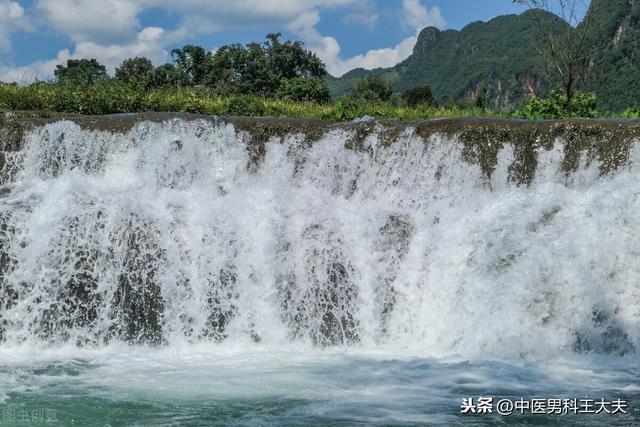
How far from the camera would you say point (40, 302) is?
8.38 meters

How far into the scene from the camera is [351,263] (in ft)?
28.6

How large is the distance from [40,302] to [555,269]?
5.29 metres

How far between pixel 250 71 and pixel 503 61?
7674cm

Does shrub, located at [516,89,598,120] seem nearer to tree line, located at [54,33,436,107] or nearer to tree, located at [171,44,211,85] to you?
tree line, located at [54,33,436,107]

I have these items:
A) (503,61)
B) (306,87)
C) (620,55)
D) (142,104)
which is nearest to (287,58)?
(306,87)

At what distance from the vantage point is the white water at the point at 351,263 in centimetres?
782

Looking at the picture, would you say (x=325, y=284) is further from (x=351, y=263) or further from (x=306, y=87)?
(x=306, y=87)

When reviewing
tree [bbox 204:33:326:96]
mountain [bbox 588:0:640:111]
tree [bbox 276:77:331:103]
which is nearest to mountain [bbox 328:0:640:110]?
mountain [bbox 588:0:640:111]

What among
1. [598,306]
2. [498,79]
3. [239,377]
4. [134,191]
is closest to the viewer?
[239,377]

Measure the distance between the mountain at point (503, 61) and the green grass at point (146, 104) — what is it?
2960cm

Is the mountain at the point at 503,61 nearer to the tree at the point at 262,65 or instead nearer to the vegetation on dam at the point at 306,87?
the vegetation on dam at the point at 306,87

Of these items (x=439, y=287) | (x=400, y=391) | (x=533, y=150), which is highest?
(x=533, y=150)

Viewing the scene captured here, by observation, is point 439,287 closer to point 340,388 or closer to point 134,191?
point 340,388

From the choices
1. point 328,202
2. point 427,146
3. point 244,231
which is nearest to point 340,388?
point 244,231
